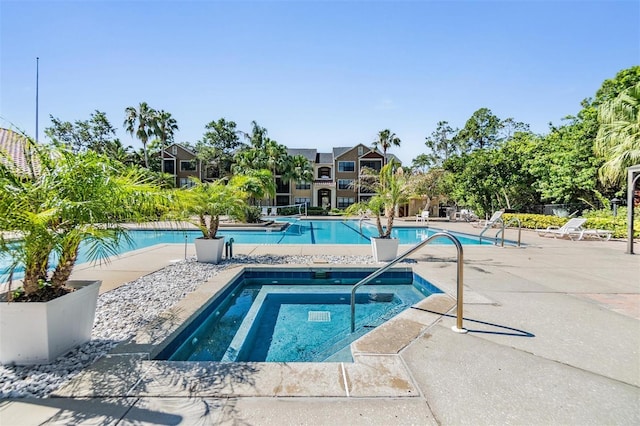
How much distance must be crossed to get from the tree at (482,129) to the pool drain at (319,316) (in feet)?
132

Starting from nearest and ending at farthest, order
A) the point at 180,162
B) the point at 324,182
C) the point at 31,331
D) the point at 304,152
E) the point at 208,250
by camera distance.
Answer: the point at 31,331 → the point at 208,250 → the point at 180,162 → the point at 324,182 → the point at 304,152

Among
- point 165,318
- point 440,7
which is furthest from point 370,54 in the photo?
point 165,318

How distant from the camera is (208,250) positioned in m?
7.61

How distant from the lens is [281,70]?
469 inches

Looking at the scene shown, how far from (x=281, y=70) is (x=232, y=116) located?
29.4 m

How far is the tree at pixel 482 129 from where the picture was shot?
38281mm

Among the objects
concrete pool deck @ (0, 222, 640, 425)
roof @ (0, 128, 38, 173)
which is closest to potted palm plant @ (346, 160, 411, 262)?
concrete pool deck @ (0, 222, 640, 425)

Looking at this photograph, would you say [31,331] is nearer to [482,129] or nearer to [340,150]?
[340,150]

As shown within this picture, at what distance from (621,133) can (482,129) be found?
96.6ft

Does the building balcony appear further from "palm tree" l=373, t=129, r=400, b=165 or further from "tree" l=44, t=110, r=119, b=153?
"tree" l=44, t=110, r=119, b=153

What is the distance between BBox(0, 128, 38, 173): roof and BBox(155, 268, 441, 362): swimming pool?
2383 millimetres

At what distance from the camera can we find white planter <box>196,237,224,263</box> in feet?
24.8

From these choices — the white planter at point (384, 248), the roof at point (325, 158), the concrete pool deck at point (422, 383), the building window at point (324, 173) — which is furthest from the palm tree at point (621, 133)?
the roof at point (325, 158)

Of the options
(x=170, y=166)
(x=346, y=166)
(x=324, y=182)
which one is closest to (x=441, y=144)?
(x=346, y=166)
